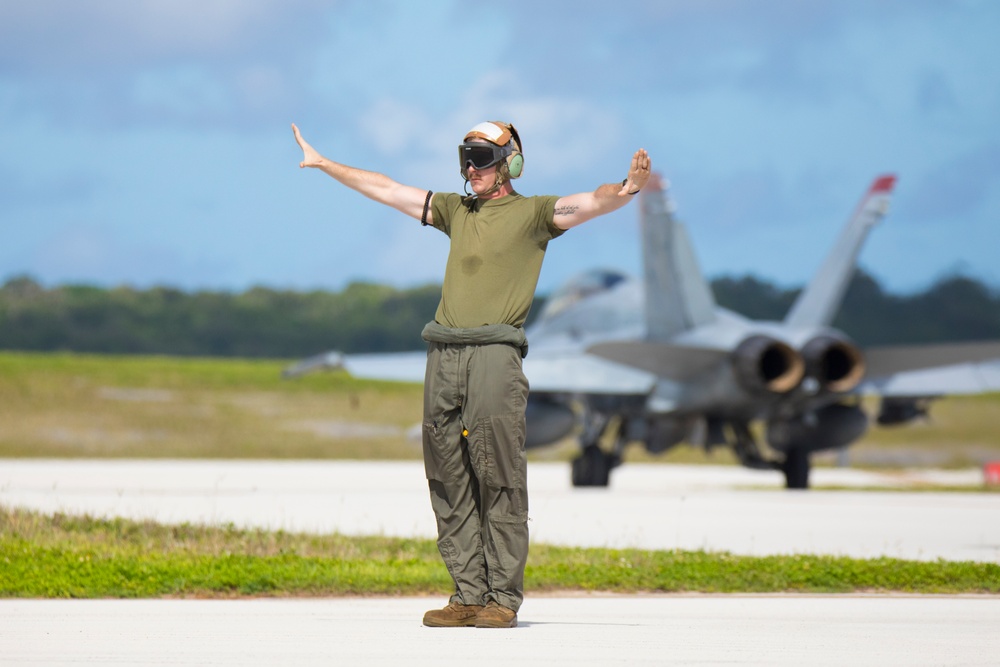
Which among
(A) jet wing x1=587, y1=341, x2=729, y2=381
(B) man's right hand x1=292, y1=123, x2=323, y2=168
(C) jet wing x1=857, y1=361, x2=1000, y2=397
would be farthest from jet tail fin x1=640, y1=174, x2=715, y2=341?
(B) man's right hand x1=292, y1=123, x2=323, y2=168

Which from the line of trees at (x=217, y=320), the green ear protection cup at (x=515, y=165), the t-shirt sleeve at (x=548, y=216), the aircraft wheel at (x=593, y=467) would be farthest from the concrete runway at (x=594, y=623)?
the line of trees at (x=217, y=320)

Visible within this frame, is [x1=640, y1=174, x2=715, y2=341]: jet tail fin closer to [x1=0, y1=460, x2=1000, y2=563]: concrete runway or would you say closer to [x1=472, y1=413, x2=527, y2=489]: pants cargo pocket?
[x1=0, y1=460, x2=1000, y2=563]: concrete runway

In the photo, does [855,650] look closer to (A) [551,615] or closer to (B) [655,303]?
(A) [551,615]

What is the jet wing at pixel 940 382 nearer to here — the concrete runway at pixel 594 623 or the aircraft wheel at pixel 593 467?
the aircraft wheel at pixel 593 467

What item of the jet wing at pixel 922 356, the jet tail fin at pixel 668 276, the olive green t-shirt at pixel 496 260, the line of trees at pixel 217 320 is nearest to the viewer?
the olive green t-shirt at pixel 496 260

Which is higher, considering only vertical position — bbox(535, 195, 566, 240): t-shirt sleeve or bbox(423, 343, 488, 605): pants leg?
bbox(535, 195, 566, 240): t-shirt sleeve

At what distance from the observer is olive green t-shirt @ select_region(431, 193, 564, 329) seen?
6.65 meters

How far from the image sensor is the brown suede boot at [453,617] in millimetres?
6359

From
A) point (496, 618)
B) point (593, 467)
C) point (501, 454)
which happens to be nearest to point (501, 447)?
point (501, 454)

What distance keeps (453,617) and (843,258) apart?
17.6 metres

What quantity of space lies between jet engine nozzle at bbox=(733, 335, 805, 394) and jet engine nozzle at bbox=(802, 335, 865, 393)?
0.60 ft

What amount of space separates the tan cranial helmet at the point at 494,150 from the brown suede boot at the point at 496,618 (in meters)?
2.04

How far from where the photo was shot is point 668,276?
72.0 ft

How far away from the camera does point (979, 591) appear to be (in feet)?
28.4
